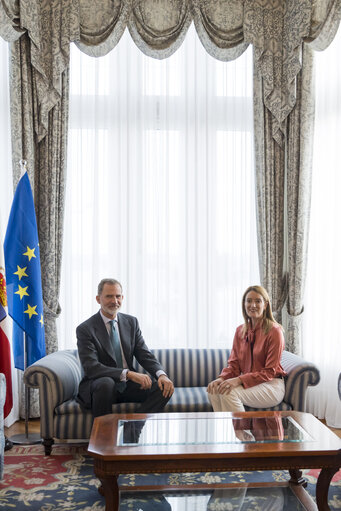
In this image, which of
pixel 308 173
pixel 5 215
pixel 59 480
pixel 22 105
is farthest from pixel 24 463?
pixel 308 173

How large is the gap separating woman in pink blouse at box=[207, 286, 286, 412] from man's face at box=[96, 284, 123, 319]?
35.4 inches

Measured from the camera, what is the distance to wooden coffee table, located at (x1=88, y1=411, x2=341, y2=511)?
2660mm

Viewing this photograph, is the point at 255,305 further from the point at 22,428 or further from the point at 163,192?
the point at 22,428

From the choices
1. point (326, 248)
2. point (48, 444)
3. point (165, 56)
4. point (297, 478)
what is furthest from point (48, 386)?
point (165, 56)

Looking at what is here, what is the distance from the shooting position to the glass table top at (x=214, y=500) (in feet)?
9.55

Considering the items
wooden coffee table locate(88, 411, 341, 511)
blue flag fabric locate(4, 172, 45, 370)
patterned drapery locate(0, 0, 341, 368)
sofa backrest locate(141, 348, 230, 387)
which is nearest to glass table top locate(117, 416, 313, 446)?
wooden coffee table locate(88, 411, 341, 511)

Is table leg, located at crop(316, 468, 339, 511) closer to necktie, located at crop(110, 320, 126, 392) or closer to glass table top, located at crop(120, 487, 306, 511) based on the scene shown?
glass table top, located at crop(120, 487, 306, 511)

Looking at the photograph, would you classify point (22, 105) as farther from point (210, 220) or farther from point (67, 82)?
point (210, 220)

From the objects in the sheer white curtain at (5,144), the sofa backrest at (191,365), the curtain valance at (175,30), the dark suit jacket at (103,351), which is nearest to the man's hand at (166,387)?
the dark suit jacket at (103,351)

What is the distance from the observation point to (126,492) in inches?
121

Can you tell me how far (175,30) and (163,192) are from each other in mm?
1451

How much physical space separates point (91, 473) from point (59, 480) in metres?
→ 0.22

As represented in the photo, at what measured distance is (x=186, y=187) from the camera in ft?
16.9

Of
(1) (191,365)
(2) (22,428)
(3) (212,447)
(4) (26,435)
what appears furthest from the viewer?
(2) (22,428)
